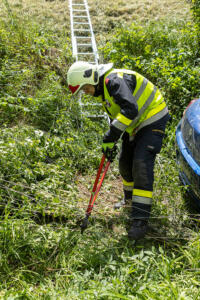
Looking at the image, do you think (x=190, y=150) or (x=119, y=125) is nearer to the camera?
(x=119, y=125)

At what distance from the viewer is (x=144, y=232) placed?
2967 mm

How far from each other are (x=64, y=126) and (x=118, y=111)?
5.29 ft

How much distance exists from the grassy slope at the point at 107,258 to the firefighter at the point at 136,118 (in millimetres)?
286

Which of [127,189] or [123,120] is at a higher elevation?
[123,120]

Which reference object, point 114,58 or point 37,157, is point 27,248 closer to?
point 37,157

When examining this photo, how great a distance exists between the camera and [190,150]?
312cm

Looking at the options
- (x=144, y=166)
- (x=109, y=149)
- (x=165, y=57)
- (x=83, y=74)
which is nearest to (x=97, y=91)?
(x=83, y=74)

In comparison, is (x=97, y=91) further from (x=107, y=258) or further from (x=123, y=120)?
(x=107, y=258)

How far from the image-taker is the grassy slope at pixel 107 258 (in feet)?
7.13

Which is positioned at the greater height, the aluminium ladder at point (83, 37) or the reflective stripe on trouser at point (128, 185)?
the aluminium ladder at point (83, 37)

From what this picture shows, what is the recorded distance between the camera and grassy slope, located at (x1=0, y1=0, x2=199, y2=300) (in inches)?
85.6

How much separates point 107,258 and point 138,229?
1.65ft

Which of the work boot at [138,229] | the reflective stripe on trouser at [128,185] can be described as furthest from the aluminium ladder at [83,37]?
the work boot at [138,229]

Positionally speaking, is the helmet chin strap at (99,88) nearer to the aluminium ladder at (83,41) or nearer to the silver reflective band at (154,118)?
the silver reflective band at (154,118)
